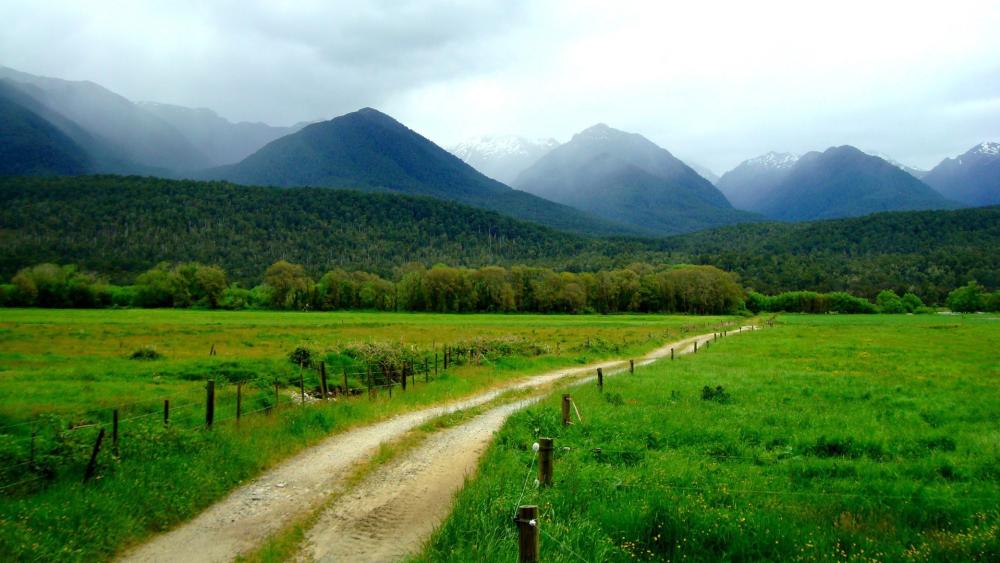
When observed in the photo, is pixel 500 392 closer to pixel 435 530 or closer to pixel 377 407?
pixel 377 407

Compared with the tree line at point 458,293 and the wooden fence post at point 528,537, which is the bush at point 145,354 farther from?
the tree line at point 458,293

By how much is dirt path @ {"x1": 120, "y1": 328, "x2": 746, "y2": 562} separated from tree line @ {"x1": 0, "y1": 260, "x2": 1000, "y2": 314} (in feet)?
392

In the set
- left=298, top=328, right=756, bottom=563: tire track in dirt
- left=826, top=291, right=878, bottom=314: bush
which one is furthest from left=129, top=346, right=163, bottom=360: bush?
left=826, top=291, right=878, bottom=314: bush

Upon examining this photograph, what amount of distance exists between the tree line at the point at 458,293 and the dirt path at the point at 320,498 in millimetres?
119589

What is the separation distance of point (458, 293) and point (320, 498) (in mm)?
124532

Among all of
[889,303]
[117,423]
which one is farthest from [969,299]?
[117,423]

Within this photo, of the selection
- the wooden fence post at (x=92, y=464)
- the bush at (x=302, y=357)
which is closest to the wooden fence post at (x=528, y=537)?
the wooden fence post at (x=92, y=464)

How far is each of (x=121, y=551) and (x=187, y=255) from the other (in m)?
222

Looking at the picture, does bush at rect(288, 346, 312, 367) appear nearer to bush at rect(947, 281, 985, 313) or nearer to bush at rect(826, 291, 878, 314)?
bush at rect(826, 291, 878, 314)

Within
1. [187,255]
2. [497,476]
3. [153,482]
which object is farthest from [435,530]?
[187,255]

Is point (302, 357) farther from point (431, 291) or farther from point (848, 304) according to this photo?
point (848, 304)

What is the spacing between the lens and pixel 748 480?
32.0ft

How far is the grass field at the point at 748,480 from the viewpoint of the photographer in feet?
23.5

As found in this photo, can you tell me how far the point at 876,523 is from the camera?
7.91 metres
